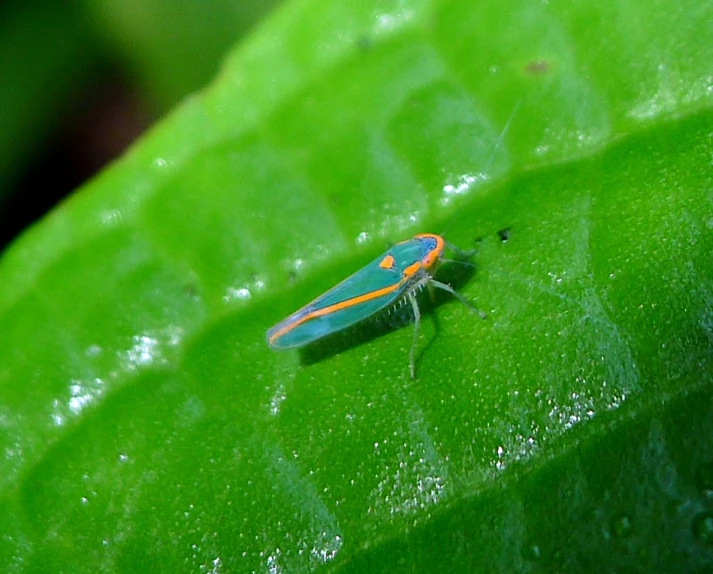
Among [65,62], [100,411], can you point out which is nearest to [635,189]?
[100,411]

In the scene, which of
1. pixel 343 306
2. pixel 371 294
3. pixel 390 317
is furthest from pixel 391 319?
pixel 343 306

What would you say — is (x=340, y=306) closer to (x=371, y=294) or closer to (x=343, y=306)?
(x=343, y=306)

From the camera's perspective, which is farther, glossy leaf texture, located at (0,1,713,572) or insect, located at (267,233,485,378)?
insect, located at (267,233,485,378)

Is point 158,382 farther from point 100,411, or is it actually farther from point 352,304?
point 352,304

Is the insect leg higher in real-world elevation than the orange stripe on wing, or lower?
lower

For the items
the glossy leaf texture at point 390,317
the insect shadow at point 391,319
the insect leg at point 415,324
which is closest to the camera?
the glossy leaf texture at point 390,317

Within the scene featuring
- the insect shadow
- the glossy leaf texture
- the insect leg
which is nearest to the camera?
the glossy leaf texture
